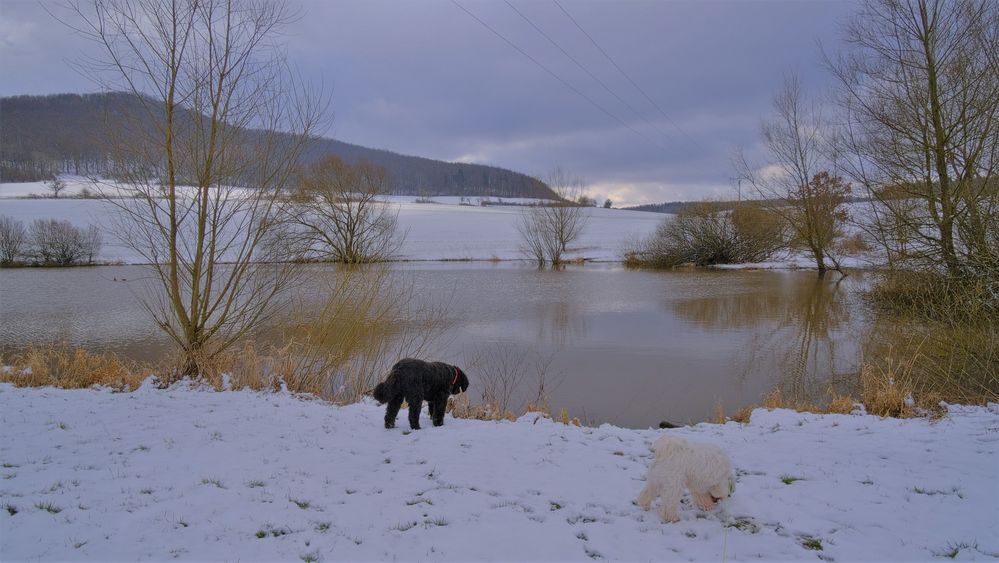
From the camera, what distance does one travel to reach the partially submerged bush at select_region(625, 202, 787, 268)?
36062mm

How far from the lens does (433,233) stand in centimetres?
5462

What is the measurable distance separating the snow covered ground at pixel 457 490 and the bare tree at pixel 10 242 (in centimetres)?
3708

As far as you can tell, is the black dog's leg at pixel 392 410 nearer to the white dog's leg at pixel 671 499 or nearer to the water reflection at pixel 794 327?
the white dog's leg at pixel 671 499

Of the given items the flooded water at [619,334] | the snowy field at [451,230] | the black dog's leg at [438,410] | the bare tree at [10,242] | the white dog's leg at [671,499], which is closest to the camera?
the white dog's leg at [671,499]

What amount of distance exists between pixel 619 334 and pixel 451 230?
4540 centimetres

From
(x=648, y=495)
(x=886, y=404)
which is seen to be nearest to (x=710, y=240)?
(x=886, y=404)

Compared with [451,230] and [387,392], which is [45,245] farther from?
[387,392]

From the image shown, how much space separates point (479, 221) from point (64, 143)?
55678 mm

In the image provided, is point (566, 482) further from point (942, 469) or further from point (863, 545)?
point (942, 469)

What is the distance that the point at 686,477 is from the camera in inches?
132

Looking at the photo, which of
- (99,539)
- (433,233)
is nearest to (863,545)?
(99,539)

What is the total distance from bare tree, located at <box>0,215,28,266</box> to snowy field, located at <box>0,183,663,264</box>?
3.78 meters

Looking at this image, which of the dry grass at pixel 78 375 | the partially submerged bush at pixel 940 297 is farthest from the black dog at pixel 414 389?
the partially submerged bush at pixel 940 297

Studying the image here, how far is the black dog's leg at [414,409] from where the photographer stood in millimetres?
5348
